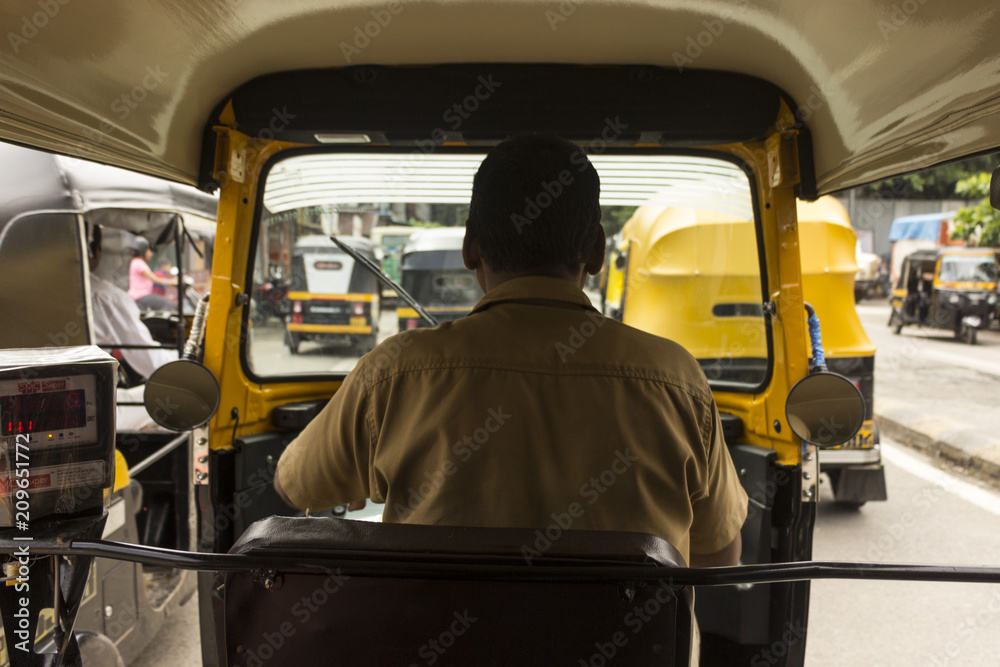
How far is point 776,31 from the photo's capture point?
183 cm

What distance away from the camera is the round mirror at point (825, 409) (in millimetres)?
1996

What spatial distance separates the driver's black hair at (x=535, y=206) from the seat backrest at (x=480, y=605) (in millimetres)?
596

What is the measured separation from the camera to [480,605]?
1.13 m

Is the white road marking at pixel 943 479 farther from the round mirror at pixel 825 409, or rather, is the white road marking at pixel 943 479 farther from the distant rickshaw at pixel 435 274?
the distant rickshaw at pixel 435 274

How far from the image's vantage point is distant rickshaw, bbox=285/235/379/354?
9.21 ft

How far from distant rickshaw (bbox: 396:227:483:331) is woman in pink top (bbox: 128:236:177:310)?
599cm
